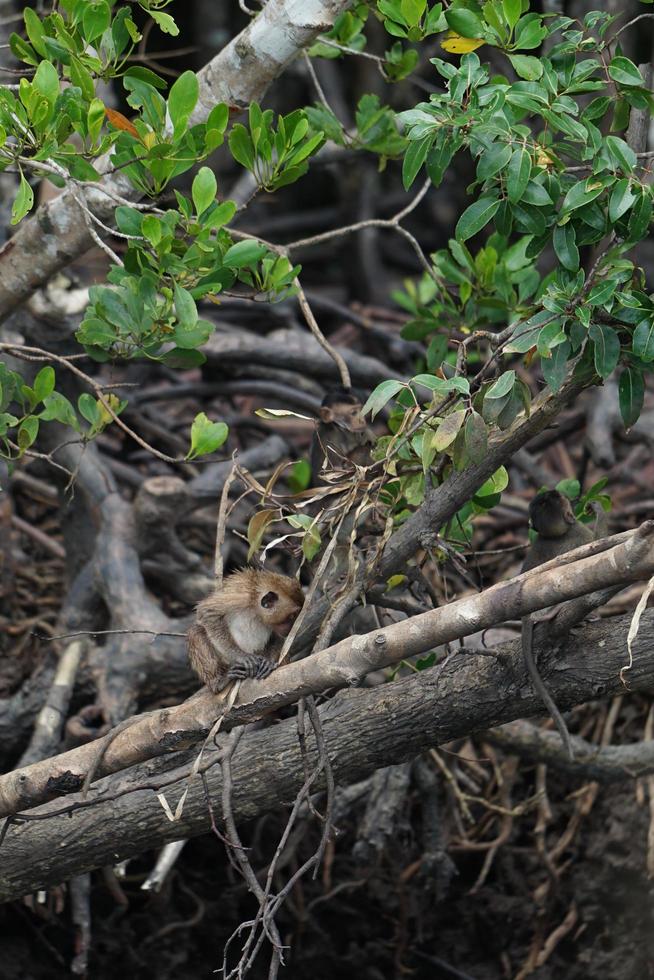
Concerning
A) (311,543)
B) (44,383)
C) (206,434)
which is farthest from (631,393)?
(44,383)

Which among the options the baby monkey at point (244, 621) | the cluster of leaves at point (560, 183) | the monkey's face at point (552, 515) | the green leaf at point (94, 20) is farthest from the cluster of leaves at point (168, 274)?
the monkey's face at point (552, 515)

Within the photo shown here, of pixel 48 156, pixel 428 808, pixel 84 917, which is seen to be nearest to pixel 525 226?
pixel 48 156

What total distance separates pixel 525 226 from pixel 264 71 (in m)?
1.01

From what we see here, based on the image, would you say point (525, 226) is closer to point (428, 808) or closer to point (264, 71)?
point (264, 71)

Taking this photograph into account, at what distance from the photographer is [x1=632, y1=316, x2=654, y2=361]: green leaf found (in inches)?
112

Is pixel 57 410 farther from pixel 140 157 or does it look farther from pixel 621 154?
pixel 621 154

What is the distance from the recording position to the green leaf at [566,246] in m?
2.96

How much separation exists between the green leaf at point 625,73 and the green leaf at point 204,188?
101cm

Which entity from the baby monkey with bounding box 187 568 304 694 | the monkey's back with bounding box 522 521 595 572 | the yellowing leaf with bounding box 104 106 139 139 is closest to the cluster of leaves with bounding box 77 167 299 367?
the yellowing leaf with bounding box 104 106 139 139

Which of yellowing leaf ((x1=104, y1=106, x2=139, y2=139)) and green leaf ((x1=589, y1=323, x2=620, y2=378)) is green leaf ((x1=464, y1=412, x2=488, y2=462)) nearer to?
green leaf ((x1=589, y1=323, x2=620, y2=378))

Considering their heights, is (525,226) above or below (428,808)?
above

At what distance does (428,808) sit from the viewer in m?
4.62

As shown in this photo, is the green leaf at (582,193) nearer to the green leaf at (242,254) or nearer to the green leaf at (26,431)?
the green leaf at (242,254)

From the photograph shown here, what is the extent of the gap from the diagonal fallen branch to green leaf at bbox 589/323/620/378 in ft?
1.64
